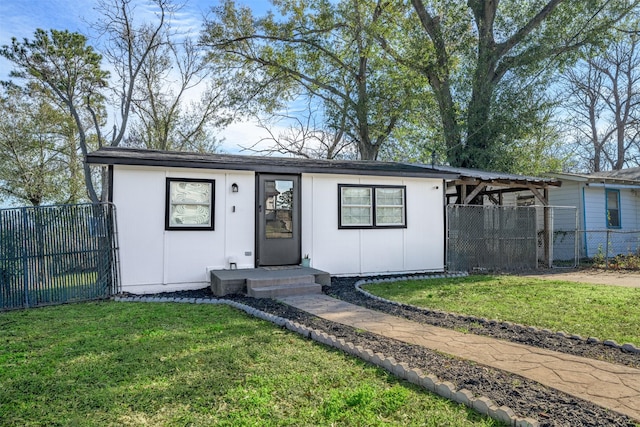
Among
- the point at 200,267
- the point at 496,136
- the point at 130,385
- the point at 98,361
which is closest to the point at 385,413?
the point at 130,385

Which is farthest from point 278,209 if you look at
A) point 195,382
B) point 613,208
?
point 613,208

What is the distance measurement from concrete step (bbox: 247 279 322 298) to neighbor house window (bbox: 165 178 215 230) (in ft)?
5.91

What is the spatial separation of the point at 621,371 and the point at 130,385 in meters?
3.95

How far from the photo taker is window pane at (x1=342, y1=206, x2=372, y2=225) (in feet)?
29.8

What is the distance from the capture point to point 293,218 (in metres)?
8.56

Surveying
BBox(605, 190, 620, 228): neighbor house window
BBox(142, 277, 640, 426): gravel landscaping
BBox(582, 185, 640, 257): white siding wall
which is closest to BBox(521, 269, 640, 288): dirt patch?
BBox(582, 185, 640, 257): white siding wall

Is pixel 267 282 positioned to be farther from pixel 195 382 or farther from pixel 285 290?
pixel 195 382

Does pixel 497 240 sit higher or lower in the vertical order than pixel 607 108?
lower

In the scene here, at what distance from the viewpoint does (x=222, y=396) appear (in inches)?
116

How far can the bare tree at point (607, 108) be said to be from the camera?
24016mm

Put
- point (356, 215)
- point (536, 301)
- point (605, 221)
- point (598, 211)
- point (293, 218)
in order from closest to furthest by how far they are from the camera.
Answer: point (536, 301) < point (293, 218) < point (356, 215) < point (598, 211) < point (605, 221)

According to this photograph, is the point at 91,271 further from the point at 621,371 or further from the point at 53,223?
the point at 621,371

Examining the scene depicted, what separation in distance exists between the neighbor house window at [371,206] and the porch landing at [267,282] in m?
1.87

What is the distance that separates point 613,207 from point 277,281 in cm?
1393
